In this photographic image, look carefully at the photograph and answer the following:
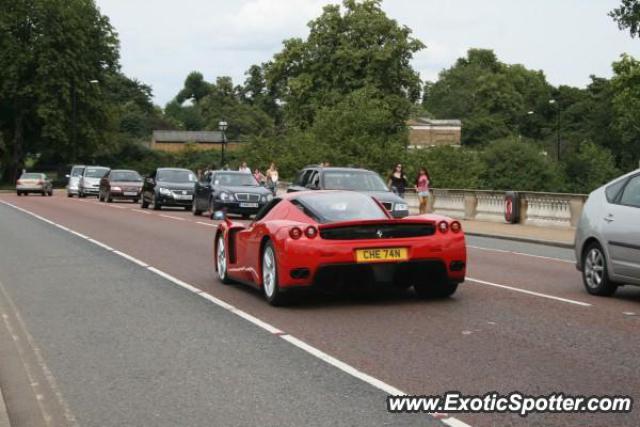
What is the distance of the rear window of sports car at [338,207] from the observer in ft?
34.8

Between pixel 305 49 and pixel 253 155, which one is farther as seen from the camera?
pixel 305 49

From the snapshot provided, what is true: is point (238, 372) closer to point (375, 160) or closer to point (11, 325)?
point (11, 325)

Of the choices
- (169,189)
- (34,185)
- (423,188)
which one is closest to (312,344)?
(423,188)

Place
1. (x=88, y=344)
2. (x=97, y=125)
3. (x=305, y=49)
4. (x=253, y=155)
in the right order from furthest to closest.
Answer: (x=97, y=125) → (x=305, y=49) → (x=253, y=155) → (x=88, y=344)

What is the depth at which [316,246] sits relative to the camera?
991 cm

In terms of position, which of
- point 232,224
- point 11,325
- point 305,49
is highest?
point 305,49

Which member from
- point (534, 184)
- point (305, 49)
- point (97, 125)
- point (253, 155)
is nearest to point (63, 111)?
point (97, 125)

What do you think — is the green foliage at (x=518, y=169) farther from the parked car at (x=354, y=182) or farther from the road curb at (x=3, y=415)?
the road curb at (x=3, y=415)

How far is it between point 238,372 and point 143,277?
6745 millimetres

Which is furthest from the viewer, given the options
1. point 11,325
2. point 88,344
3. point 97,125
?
point 97,125

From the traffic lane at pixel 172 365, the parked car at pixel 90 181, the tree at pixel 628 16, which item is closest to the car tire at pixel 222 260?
the traffic lane at pixel 172 365

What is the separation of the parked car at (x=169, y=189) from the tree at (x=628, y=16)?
2332 centimetres

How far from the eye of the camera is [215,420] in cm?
572

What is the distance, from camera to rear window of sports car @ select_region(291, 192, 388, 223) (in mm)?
10617
